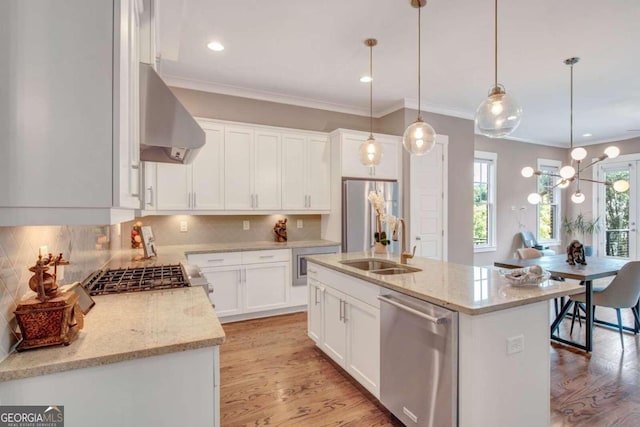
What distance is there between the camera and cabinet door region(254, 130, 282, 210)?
159 inches

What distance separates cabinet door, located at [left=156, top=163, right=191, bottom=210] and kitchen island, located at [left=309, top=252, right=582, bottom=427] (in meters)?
2.32

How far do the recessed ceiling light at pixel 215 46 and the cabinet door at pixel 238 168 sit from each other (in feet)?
3.05

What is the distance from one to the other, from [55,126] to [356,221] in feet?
11.5

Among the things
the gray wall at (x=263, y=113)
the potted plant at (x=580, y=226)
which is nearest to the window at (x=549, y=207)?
the potted plant at (x=580, y=226)

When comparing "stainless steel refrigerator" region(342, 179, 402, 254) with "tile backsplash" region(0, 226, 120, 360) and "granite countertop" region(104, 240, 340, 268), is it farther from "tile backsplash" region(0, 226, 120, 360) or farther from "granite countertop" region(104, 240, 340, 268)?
"tile backsplash" region(0, 226, 120, 360)

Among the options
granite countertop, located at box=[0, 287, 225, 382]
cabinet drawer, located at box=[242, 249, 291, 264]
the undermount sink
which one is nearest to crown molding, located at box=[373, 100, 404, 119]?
cabinet drawer, located at box=[242, 249, 291, 264]

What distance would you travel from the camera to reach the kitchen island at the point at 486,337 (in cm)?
155

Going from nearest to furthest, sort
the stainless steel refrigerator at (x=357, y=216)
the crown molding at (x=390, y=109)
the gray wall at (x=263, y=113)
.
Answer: the gray wall at (x=263, y=113)
the stainless steel refrigerator at (x=357, y=216)
the crown molding at (x=390, y=109)

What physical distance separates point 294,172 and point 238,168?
74 centimetres

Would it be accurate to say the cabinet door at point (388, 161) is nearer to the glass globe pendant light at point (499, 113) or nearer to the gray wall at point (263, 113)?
the gray wall at point (263, 113)

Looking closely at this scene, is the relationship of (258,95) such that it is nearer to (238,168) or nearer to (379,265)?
(238,168)

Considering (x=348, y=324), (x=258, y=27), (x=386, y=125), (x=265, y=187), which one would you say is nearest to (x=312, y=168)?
(x=265, y=187)

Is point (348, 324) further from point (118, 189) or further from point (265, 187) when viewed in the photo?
point (265, 187)

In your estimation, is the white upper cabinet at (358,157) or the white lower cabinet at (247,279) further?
the white upper cabinet at (358,157)
